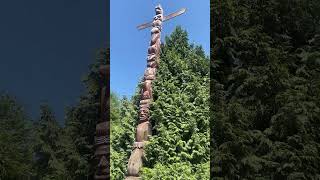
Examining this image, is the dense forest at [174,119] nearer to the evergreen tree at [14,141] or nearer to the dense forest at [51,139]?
the dense forest at [51,139]

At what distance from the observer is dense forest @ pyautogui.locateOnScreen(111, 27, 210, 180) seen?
7301 millimetres

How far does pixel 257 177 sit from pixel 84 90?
8.58 feet

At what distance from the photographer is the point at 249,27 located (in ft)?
25.2

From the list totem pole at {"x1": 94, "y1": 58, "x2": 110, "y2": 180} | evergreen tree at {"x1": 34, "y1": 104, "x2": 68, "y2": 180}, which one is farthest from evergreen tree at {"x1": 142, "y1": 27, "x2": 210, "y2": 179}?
evergreen tree at {"x1": 34, "y1": 104, "x2": 68, "y2": 180}

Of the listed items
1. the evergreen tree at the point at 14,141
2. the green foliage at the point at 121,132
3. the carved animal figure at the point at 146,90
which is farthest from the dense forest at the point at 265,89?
the evergreen tree at the point at 14,141

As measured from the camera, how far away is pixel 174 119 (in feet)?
24.8

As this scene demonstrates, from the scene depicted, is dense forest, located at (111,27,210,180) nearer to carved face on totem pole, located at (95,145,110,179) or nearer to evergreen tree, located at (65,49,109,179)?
carved face on totem pole, located at (95,145,110,179)

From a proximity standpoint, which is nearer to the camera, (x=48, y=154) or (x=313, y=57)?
(x=313, y=57)

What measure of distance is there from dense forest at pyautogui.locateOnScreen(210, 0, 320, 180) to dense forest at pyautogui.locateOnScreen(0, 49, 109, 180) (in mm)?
1677

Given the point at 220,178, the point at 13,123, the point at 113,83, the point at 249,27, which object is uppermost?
the point at 249,27

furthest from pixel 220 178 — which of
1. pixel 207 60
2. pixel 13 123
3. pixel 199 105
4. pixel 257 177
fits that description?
pixel 13 123

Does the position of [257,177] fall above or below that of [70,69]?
below

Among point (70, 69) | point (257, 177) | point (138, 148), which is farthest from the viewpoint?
point (70, 69)

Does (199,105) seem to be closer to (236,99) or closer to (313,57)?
(236,99)
